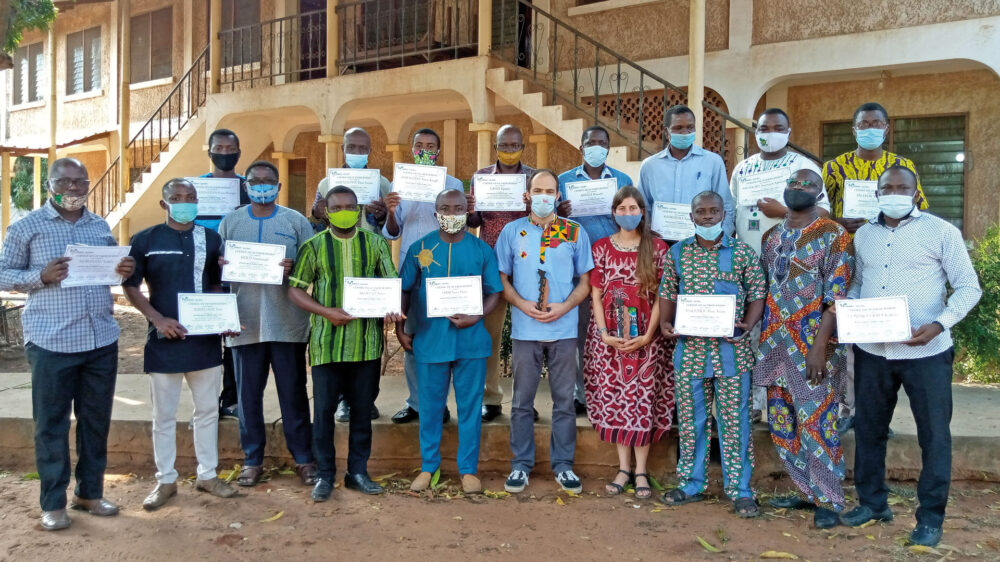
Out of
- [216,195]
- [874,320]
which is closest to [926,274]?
[874,320]

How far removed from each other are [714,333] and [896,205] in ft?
3.51

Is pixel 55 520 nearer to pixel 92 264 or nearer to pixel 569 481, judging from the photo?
pixel 92 264

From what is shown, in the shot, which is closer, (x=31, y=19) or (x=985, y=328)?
(x=985, y=328)

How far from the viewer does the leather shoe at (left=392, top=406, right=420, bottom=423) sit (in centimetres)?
520

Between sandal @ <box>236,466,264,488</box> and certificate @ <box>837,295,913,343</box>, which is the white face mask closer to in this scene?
certificate @ <box>837,295,913,343</box>

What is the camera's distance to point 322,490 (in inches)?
177

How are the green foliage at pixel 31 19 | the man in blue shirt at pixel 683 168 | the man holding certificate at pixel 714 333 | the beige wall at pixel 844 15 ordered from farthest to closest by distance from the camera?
the green foliage at pixel 31 19 < the beige wall at pixel 844 15 < the man in blue shirt at pixel 683 168 < the man holding certificate at pixel 714 333

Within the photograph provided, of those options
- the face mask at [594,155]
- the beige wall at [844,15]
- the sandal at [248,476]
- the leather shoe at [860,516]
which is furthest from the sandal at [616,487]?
the beige wall at [844,15]

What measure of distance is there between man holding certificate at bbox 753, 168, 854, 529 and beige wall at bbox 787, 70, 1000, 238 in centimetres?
666

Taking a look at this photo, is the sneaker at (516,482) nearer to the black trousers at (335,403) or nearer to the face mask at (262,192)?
the black trousers at (335,403)

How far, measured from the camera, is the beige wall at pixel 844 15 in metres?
8.70

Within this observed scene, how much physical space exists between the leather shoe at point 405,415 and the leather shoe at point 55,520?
195 centimetres

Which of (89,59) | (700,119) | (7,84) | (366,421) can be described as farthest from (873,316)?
(7,84)

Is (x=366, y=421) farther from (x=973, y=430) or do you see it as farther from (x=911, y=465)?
(x=973, y=430)
